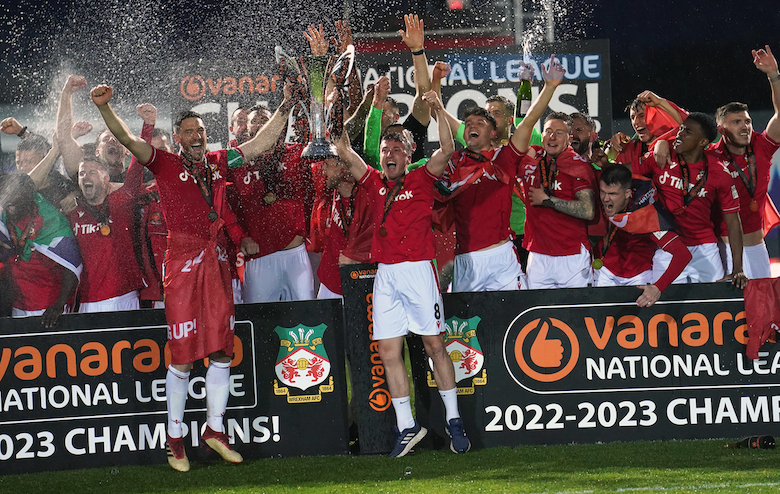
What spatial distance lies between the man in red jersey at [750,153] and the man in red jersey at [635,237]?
0.87 metres

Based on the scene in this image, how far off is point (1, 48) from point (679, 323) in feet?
36.0

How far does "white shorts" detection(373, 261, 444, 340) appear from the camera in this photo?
5.07 metres

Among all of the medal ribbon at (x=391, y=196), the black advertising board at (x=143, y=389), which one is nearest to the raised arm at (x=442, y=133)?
the medal ribbon at (x=391, y=196)

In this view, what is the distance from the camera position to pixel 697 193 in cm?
588

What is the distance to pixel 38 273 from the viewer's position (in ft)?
19.4

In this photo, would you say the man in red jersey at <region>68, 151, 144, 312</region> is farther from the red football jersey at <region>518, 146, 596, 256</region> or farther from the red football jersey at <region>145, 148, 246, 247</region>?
the red football jersey at <region>518, 146, 596, 256</region>

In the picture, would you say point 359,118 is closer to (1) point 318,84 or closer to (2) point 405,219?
(1) point 318,84

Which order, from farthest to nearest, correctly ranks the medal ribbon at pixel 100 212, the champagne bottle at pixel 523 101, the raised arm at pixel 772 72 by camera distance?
the champagne bottle at pixel 523 101
the raised arm at pixel 772 72
the medal ribbon at pixel 100 212

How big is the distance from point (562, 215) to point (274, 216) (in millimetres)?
2055

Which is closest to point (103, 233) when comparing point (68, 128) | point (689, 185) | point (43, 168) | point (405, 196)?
point (43, 168)

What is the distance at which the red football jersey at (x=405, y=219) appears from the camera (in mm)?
5164

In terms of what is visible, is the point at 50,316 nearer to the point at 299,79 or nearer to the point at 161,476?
the point at 161,476

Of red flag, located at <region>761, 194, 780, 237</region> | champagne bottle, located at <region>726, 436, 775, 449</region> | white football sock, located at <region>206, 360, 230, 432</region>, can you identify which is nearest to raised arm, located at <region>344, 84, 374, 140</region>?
white football sock, located at <region>206, 360, 230, 432</region>

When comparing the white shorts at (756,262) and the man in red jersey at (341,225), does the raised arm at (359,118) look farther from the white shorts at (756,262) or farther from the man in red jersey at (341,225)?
the white shorts at (756,262)
